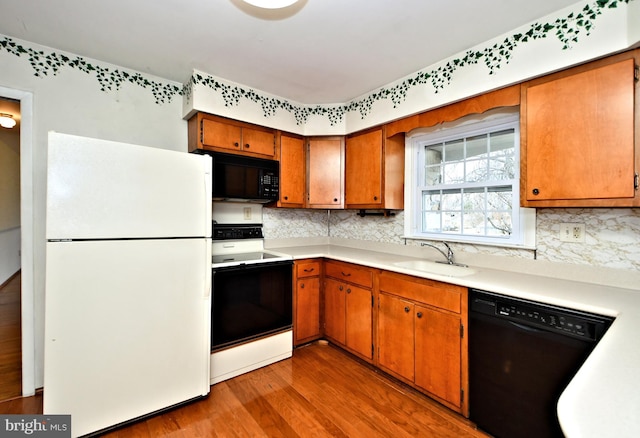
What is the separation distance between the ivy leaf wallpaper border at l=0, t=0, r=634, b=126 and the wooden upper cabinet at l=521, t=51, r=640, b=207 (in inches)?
9.0

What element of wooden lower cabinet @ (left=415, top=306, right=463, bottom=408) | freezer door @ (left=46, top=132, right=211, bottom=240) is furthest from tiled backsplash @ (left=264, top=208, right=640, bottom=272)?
freezer door @ (left=46, top=132, right=211, bottom=240)

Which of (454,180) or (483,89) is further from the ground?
(483,89)

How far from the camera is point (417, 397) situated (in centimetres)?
202

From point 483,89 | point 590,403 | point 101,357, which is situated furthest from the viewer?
point 483,89

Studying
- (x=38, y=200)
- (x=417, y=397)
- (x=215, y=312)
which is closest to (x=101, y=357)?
(x=215, y=312)

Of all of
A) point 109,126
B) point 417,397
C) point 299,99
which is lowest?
point 417,397

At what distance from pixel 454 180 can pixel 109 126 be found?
2893mm

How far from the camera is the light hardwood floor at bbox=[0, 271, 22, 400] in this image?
2.07 m

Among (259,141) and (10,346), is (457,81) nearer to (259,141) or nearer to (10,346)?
(259,141)

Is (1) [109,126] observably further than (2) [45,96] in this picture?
Yes

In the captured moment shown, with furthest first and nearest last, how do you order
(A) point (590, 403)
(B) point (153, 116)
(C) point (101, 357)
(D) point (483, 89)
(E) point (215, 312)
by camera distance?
(B) point (153, 116)
(E) point (215, 312)
(D) point (483, 89)
(C) point (101, 357)
(A) point (590, 403)

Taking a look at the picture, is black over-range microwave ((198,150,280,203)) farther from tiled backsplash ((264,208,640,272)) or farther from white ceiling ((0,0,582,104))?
tiled backsplash ((264,208,640,272))

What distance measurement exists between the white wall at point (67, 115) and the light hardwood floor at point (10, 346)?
213 millimetres

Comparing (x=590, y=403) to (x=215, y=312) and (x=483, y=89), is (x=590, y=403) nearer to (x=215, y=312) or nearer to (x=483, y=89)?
(x=483, y=89)
